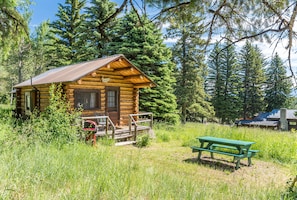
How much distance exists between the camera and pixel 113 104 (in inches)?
500

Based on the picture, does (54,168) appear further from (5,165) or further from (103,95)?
(103,95)

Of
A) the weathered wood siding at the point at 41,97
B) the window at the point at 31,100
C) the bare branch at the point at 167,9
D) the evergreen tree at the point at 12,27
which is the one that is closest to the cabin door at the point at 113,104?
the weathered wood siding at the point at 41,97

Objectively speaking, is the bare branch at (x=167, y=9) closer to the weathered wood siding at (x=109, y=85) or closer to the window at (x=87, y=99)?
the weathered wood siding at (x=109, y=85)

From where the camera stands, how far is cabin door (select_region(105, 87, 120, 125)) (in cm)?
1235

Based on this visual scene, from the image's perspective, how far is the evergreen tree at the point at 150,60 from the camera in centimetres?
1684

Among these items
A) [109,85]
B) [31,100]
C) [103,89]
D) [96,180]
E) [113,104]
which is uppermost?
[109,85]

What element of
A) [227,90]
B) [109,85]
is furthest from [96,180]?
[227,90]

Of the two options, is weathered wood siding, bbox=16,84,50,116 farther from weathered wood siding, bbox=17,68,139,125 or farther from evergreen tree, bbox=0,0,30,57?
evergreen tree, bbox=0,0,30,57

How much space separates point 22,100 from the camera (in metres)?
15.5

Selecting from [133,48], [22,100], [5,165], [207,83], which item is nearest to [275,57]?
[5,165]

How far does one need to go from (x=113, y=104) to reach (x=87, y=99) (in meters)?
1.65

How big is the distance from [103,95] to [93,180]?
28.9ft

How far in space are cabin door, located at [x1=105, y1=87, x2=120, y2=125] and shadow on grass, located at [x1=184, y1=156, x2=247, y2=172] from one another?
19.0 ft

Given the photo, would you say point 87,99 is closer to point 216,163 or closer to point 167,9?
point 216,163
